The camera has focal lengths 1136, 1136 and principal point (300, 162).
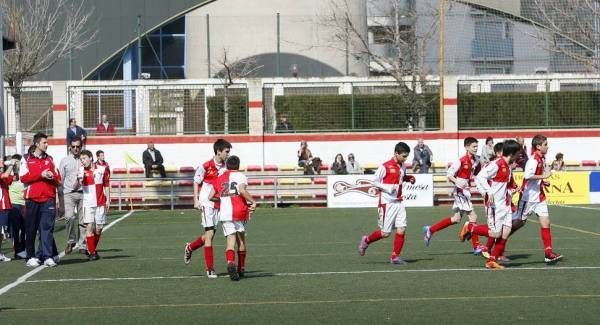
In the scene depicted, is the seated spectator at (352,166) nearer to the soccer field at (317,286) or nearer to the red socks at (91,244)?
the soccer field at (317,286)

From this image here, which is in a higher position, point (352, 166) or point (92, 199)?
point (352, 166)

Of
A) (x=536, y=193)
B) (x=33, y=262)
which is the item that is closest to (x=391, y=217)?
(x=536, y=193)

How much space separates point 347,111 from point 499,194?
26.0 meters

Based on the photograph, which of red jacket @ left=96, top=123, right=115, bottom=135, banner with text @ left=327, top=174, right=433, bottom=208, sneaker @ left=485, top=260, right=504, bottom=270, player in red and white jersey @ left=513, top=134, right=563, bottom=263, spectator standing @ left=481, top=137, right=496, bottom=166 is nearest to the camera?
sneaker @ left=485, top=260, right=504, bottom=270

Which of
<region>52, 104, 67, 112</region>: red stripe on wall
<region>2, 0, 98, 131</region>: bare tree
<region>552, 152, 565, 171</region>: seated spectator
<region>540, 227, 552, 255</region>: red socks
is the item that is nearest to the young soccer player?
<region>540, 227, 552, 255</region>: red socks

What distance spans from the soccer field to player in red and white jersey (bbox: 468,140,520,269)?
0.44 meters

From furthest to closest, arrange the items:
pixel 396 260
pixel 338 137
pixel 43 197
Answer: pixel 338 137
pixel 43 197
pixel 396 260

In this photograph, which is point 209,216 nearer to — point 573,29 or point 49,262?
point 49,262

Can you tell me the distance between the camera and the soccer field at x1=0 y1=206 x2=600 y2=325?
38.1 ft

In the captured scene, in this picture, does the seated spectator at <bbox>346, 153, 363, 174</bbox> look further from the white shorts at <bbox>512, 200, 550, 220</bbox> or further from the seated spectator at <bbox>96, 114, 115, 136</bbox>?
the white shorts at <bbox>512, 200, 550, 220</bbox>

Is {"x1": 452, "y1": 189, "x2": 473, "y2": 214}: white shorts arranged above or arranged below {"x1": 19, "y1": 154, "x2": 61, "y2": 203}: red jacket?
below

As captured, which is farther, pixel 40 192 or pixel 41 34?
pixel 41 34

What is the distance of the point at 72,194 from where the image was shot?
19.0 metres

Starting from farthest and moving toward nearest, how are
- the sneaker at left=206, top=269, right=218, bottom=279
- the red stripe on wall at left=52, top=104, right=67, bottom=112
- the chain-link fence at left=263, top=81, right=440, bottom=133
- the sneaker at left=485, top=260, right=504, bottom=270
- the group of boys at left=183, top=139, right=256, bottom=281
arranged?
the chain-link fence at left=263, top=81, right=440, bottom=133, the red stripe on wall at left=52, top=104, right=67, bottom=112, the sneaker at left=485, top=260, right=504, bottom=270, the sneaker at left=206, top=269, right=218, bottom=279, the group of boys at left=183, top=139, right=256, bottom=281
